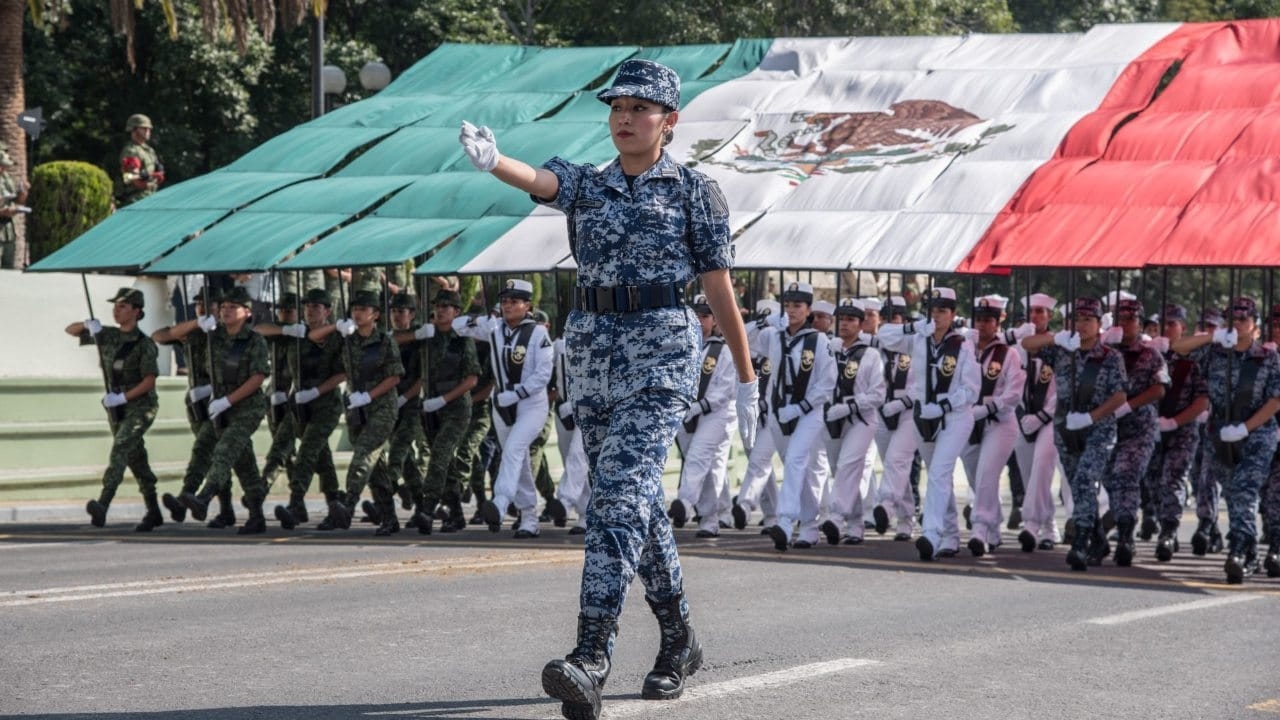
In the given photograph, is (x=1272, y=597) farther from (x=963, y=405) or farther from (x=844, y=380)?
(x=844, y=380)

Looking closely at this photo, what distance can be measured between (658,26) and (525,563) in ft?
77.2

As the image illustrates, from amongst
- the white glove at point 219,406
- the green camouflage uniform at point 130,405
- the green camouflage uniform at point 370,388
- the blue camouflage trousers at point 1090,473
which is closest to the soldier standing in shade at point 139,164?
the green camouflage uniform at point 130,405

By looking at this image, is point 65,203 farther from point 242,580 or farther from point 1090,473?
point 1090,473

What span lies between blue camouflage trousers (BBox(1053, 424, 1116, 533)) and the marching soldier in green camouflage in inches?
288

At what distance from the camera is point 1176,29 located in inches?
667

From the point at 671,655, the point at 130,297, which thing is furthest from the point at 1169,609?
the point at 130,297

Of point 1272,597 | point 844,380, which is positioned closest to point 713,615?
point 1272,597

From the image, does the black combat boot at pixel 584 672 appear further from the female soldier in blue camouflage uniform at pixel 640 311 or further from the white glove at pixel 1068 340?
the white glove at pixel 1068 340

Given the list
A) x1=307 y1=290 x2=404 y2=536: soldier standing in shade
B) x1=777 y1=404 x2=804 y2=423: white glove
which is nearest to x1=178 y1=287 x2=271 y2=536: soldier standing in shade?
x1=307 y1=290 x2=404 y2=536: soldier standing in shade

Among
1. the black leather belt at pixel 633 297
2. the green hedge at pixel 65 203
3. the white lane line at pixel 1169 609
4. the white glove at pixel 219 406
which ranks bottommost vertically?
the white lane line at pixel 1169 609

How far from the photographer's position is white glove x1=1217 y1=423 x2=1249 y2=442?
42.5 ft

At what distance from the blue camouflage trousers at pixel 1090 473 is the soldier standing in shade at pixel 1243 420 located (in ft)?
2.44

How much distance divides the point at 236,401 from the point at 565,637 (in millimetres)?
7781

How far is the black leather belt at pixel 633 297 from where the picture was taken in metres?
6.63
